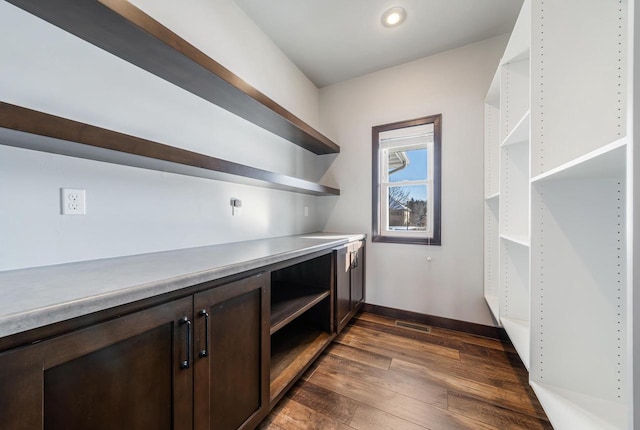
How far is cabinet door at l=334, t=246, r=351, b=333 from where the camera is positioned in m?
1.97

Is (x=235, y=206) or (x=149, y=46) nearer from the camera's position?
(x=149, y=46)

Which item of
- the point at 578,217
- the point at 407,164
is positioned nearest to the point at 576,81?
the point at 578,217

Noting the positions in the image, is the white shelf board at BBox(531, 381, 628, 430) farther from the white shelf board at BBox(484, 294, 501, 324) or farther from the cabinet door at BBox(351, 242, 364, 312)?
the cabinet door at BBox(351, 242, 364, 312)

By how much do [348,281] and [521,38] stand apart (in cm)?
207

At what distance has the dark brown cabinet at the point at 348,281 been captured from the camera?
6.53 ft

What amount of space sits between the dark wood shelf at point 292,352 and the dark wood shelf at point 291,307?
32 cm

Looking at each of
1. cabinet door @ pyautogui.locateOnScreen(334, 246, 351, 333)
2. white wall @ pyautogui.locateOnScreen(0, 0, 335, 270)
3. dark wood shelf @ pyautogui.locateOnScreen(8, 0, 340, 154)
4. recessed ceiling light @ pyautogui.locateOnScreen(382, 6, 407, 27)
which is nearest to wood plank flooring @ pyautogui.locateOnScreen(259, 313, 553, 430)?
cabinet door @ pyautogui.locateOnScreen(334, 246, 351, 333)

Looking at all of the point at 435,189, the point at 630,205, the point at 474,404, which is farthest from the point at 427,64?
the point at 474,404

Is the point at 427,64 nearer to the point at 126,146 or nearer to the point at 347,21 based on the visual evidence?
the point at 347,21

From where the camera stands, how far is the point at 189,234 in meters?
1.48

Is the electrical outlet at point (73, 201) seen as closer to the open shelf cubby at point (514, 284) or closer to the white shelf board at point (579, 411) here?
the white shelf board at point (579, 411)

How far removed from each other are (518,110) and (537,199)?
94cm

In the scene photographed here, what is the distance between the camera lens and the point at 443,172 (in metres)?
2.30

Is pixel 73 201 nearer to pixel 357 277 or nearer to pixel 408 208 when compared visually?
pixel 357 277
